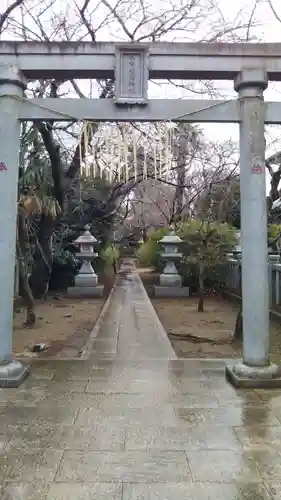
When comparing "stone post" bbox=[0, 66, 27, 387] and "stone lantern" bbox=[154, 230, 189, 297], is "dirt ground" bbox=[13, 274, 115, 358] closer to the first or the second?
"stone post" bbox=[0, 66, 27, 387]

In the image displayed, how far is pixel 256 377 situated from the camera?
5172mm

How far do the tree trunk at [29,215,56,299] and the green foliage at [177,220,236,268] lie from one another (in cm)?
453

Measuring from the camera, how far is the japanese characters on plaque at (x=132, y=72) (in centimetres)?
534

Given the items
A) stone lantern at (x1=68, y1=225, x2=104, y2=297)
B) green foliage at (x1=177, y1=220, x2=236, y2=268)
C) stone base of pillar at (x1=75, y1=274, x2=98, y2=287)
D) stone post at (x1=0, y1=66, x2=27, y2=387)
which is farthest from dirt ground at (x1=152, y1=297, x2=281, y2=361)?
stone post at (x1=0, y1=66, x2=27, y2=387)

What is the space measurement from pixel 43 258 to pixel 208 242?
5.13m

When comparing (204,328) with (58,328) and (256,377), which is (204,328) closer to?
(58,328)

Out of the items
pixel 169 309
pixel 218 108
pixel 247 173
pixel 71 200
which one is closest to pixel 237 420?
pixel 247 173

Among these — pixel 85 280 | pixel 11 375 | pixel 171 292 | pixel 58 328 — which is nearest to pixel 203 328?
pixel 58 328

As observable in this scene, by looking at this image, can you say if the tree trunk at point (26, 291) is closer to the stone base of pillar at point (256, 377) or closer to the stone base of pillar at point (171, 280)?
the stone base of pillar at point (256, 377)

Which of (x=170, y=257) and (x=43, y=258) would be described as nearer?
(x=43, y=258)

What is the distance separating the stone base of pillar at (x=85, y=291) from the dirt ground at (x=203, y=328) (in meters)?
2.12

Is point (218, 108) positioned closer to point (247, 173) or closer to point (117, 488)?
point (247, 173)

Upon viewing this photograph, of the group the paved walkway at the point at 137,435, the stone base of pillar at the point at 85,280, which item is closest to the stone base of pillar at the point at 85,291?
the stone base of pillar at the point at 85,280

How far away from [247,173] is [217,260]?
35.3ft
